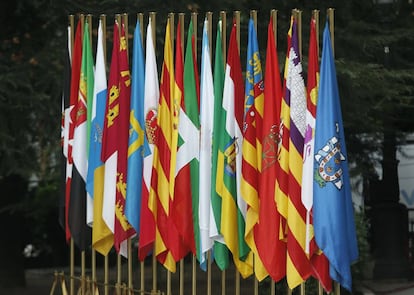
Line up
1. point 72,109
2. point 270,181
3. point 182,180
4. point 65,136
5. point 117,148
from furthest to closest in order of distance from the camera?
1. point 65,136
2. point 72,109
3. point 117,148
4. point 182,180
5. point 270,181

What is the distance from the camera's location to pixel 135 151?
301 inches

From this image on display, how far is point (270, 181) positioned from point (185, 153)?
787mm

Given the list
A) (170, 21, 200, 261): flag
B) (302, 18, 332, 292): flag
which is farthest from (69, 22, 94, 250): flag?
(302, 18, 332, 292): flag

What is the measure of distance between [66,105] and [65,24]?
388 centimetres

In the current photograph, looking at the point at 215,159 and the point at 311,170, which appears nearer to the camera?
the point at 311,170

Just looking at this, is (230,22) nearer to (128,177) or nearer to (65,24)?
(65,24)

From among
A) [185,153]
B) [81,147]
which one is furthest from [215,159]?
[81,147]

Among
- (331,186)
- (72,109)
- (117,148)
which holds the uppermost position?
(72,109)

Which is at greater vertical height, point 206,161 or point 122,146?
point 122,146

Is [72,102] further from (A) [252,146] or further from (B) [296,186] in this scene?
Result: (B) [296,186]

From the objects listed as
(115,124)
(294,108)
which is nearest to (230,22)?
(115,124)

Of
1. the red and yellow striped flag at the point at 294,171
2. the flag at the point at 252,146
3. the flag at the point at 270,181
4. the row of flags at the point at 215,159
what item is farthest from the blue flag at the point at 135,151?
the red and yellow striped flag at the point at 294,171

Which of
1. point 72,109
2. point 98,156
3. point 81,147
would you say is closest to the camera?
point 98,156

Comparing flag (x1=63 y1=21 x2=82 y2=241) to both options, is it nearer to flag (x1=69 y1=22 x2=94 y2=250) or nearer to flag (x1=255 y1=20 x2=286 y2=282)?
flag (x1=69 y1=22 x2=94 y2=250)
